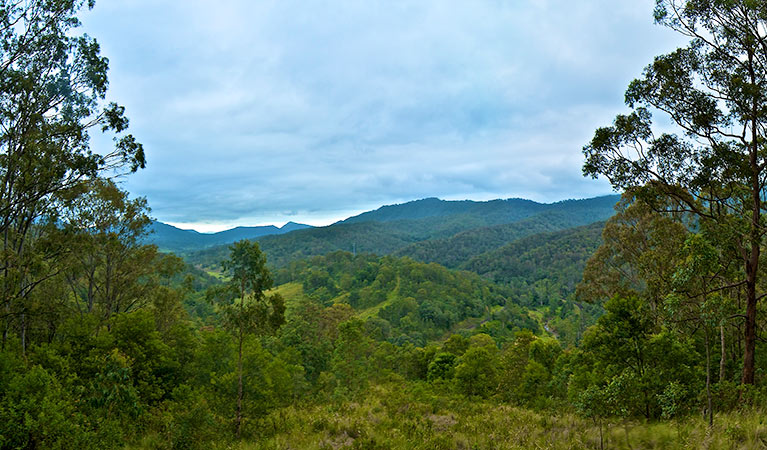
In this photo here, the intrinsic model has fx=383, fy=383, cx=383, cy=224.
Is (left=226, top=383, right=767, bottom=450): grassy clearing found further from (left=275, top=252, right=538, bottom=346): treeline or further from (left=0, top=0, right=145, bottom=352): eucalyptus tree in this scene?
(left=275, top=252, right=538, bottom=346): treeline

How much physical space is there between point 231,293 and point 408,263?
13413cm

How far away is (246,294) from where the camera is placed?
13.2 metres

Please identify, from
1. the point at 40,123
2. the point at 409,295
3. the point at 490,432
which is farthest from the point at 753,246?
the point at 409,295

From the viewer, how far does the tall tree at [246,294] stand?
41.7ft

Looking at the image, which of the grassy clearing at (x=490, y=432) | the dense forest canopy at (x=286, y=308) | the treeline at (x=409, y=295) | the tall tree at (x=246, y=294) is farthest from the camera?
the treeline at (x=409, y=295)

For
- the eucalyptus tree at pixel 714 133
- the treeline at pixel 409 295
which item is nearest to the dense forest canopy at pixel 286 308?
the eucalyptus tree at pixel 714 133

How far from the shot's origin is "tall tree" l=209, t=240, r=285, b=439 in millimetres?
12711

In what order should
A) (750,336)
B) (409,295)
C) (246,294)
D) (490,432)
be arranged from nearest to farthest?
(750,336) < (490,432) < (246,294) < (409,295)

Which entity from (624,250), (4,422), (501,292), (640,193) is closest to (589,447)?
(640,193)

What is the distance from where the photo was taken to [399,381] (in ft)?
113

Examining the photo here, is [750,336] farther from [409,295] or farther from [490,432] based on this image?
[409,295]

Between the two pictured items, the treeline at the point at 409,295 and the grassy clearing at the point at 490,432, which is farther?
the treeline at the point at 409,295

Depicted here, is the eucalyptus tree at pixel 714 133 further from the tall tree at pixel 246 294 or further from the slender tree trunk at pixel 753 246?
the tall tree at pixel 246 294

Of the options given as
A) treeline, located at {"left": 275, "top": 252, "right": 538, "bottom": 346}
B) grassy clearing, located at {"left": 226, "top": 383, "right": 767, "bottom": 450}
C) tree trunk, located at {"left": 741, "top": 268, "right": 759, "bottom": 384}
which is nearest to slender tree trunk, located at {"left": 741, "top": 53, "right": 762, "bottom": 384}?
tree trunk, located at {"left": 741, "top": 268, "right": 759, "bottom": 384}
